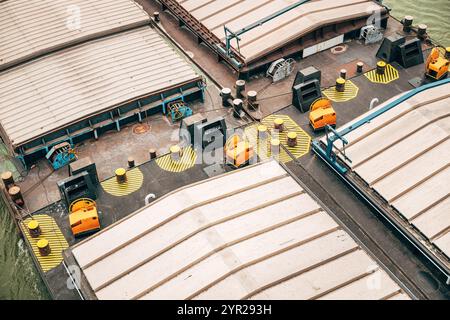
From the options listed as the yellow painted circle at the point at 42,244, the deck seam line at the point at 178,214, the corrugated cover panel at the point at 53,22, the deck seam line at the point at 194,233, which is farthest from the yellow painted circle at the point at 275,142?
the corrugated cover panel at the point at 53,22

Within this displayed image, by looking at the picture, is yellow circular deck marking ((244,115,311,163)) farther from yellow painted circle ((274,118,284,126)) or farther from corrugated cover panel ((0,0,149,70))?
corrugated cover panel ((0,0,149,70))

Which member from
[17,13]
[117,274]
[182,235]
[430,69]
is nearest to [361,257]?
[182,235]

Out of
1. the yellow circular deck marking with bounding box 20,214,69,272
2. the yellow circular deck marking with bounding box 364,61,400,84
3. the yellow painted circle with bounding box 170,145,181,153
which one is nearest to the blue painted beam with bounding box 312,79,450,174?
the yellow circular deck marking with bounding box 364,61,400,84

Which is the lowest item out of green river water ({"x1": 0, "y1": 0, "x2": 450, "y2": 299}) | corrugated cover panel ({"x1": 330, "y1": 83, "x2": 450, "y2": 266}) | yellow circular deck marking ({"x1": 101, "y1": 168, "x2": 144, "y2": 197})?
green river water ({"x1": 0, "y1": 0, "x2": 450, "y2": 299})

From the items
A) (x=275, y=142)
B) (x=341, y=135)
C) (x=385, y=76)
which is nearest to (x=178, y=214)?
(x=275, y=142)

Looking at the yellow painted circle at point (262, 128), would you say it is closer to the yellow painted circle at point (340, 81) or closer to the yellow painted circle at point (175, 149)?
the yellow painted circle at point (175, 149)

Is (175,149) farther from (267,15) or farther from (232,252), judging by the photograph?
(267,15)

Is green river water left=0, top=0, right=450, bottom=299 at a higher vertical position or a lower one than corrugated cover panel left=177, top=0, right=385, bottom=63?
lower
